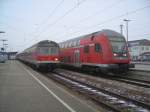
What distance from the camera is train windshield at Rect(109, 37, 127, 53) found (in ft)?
76.4

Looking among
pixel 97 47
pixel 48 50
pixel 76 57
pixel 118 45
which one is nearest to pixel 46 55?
pixel 48 50

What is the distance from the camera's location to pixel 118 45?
2358cm

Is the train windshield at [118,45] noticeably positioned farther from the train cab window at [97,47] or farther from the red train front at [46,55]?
the red train front at [46,55]

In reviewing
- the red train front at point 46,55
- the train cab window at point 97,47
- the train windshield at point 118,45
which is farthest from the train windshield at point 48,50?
the train windshield at point 118,45

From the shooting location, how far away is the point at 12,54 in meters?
174

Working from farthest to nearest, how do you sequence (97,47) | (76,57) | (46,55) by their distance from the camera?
(46,55) → (76,57) → (97,47)

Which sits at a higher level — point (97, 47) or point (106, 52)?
point (97, 47)

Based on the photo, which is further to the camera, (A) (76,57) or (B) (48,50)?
(B) (48,50)

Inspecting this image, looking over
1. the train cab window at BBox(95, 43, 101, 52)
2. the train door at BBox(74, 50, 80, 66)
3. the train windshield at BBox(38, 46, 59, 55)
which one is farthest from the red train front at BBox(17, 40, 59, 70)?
the train cab window at BBox(95, 43, 101, 52)

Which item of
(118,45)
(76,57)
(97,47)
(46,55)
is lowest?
(76,57)

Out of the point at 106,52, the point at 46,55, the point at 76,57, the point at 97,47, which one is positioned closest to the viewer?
the point at 106,52

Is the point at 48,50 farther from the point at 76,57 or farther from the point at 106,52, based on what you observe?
the point at 106,52

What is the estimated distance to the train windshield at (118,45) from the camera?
2329cm

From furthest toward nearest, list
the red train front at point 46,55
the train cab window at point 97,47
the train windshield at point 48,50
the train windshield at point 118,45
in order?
the train windshield at point 48,50
the red train front at point 46,55
the train cab window at point 97,47
the train windshield at point 118,45
